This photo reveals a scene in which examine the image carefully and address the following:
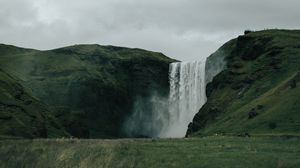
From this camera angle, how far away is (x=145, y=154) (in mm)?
64688

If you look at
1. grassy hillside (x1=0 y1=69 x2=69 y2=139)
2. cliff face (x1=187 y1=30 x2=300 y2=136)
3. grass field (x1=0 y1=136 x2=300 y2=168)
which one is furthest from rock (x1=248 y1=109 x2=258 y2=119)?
grass field (x1=0 y1=136 x2=300 y2=168)

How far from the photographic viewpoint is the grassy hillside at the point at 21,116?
13412 centimetres

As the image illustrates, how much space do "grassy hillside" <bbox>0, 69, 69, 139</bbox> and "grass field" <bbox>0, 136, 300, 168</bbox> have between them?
1914 inches

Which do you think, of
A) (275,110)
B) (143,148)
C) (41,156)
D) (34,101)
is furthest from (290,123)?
(34,101)

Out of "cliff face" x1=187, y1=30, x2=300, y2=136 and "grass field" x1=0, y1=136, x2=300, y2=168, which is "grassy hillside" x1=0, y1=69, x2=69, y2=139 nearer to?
"cliff face" x1=187, y1=30, x2=300, y2=136

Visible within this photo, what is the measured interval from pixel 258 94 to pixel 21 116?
68781 mm

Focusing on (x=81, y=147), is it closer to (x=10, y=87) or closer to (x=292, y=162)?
(x=292, y=162)

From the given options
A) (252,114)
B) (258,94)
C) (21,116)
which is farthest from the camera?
(258,94)

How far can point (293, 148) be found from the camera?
222 feet

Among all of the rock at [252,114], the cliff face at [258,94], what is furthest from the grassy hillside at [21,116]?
the rock at [252,114]

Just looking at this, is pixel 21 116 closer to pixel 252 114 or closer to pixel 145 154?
pixel 252 114

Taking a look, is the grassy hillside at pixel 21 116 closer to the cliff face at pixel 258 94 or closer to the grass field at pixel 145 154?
the cliff face at pixel 258 94

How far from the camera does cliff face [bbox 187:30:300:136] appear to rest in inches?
4934

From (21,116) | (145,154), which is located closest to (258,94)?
(21,116)
